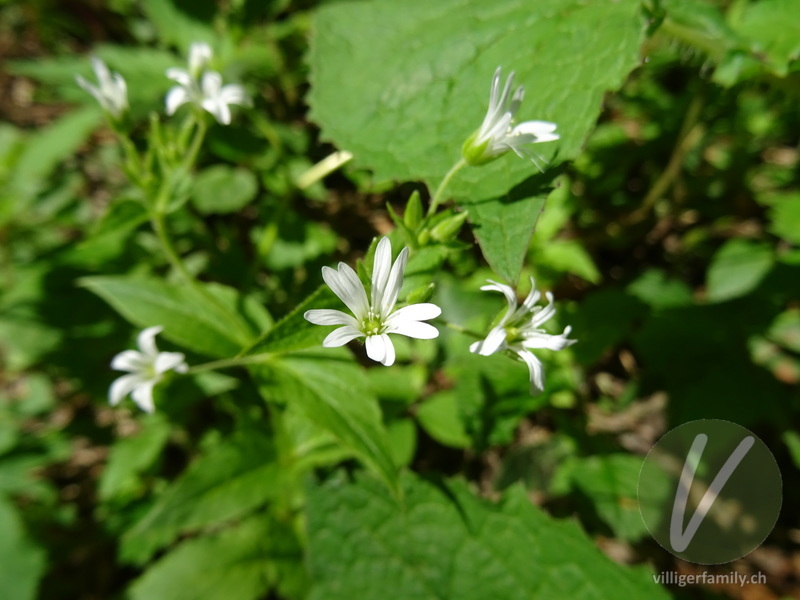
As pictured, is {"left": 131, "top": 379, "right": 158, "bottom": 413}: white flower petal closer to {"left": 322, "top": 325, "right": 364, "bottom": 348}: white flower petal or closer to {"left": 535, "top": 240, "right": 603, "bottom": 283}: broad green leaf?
{"left": 322, "top": 325, "right": 364, "bottom": 348}: white flower petal

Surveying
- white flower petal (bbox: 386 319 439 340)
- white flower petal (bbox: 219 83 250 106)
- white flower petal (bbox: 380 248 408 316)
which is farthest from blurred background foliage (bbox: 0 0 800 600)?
white flower petal (bbox: 386 319 439 340)

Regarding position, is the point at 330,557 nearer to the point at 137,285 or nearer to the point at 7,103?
the point at 137,285

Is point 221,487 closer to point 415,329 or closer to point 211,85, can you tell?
point 415,329

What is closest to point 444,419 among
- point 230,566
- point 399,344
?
point 399,344

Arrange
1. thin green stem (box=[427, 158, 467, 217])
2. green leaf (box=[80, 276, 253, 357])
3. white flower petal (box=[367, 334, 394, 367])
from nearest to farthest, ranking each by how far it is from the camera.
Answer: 1. white flower petal (box=[367, 334, 394, 367])
2. thin green stem (box=[427, 158, 467, 217])
3. green leaf (box=[80, 276, 253, 357])

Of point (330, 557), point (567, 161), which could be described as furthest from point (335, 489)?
point (567, 161)

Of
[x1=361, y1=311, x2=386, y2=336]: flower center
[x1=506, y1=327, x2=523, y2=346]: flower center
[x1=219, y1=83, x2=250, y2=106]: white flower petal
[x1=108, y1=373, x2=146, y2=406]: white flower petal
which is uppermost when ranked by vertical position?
[x1=219, y1=83, x2=250, y2=106]: white flower petal

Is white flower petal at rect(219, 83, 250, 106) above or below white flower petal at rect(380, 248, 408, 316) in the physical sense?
above

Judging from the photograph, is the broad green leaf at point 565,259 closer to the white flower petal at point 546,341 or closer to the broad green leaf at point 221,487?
the white flower petal at point 546,341

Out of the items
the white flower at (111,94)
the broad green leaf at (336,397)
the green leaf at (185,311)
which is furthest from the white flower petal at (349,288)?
the white flower at (111,94)
